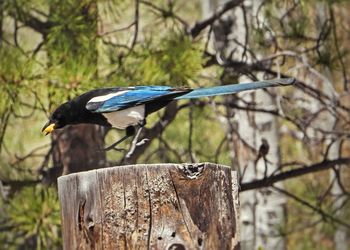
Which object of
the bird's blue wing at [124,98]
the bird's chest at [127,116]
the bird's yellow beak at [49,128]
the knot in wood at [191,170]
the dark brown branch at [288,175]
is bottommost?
the knot in wood at [191,170]

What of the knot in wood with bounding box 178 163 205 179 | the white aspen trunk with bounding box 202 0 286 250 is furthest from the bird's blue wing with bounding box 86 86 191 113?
the white aspen trunk with bounding box 202 0 286 250

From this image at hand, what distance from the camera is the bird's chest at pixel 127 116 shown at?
386 centimetres

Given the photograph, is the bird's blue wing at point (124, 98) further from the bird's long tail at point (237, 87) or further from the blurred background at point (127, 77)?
the blurred background at point (127, 77)

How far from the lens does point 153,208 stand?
7.59ft

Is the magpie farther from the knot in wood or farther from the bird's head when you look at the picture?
the knot in wood

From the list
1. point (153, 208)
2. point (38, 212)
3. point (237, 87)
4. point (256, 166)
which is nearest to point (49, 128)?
point (38, 212)

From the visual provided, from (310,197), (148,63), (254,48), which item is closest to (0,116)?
(148,63)

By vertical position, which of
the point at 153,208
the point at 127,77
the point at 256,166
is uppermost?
the point at 127,77

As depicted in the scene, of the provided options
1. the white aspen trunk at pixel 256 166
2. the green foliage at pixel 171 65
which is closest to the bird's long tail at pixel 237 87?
the green foliage at pixel 171 65

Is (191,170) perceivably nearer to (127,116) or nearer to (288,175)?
(127,116)

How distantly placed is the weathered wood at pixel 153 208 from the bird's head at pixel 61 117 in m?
1.46

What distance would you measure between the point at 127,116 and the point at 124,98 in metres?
0.10

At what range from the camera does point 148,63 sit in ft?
14.3

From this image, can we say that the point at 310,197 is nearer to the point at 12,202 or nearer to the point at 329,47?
the point at 329,47
